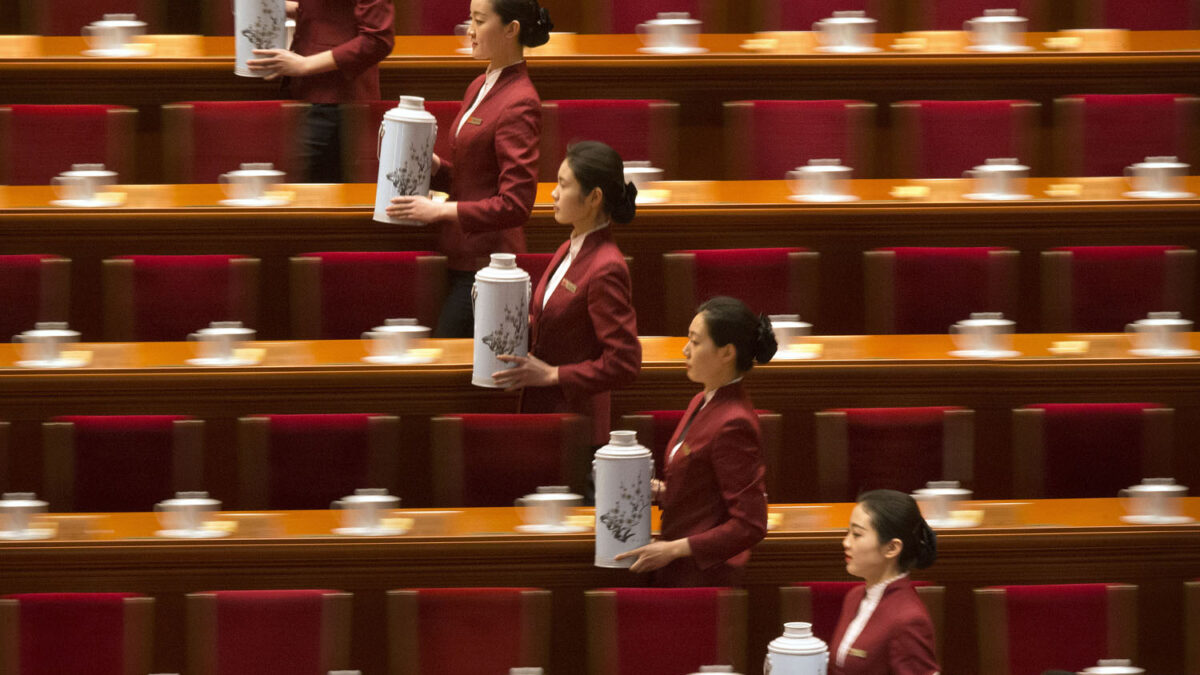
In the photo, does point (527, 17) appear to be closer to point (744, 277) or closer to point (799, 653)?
A: point (744, 277)

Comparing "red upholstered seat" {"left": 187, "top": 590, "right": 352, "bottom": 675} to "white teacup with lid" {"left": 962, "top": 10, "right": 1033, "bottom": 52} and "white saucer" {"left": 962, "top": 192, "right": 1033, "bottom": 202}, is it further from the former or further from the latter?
"white teacup with lid" {"left": 962, "top": 10, "right": 1033, "bottom": 52}

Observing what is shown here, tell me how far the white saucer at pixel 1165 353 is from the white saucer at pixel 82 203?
3.09 feet

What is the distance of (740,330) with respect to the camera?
1.22 meters

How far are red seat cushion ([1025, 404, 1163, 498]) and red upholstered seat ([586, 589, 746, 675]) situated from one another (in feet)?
1.23

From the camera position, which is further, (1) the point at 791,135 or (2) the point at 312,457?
(1) the point at 791,135

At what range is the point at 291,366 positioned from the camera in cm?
145

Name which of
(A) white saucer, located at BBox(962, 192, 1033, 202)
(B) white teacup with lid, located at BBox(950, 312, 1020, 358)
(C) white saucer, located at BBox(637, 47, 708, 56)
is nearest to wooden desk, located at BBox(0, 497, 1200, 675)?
(B) white teacup with lid, located at BBox(950, 312, 1020, 358)

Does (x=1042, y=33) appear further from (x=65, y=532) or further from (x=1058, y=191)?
(x=65, y=532)

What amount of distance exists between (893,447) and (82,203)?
0.79 meters

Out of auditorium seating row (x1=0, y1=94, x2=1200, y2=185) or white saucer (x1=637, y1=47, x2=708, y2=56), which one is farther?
white saucer (x1=637, y1=47, x2=708, y2=56)

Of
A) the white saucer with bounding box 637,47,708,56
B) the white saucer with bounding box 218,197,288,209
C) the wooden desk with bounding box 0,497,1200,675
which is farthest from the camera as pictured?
the white saucer with bounding box 637,47,708,56

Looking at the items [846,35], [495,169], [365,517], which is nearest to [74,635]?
[365,517]

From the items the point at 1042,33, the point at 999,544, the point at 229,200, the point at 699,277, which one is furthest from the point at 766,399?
the point at 1042,33

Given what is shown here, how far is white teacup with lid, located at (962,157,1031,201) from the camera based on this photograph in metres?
1.72
